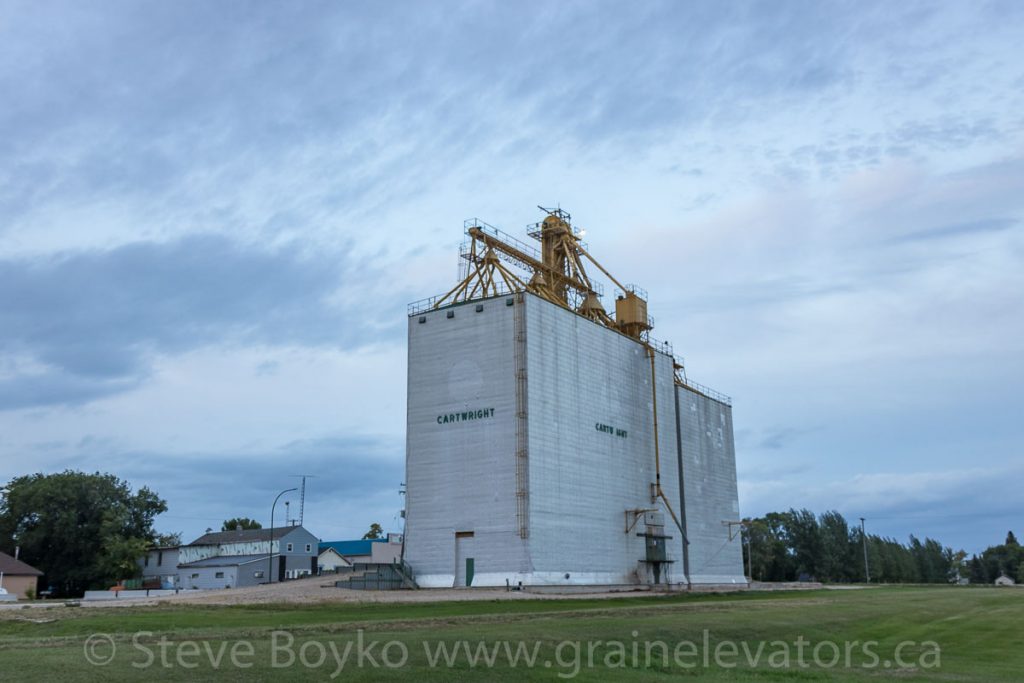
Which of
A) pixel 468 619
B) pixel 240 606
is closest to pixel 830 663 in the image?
pixel 468 619

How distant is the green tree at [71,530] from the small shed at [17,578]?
9.90m

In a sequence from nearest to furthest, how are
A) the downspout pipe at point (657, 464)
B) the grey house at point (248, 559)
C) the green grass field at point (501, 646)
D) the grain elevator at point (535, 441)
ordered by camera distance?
the green grass field at point (501, 646) < the grain elevator at point (535, 441) < the downspout pipe at point (657, 464) < the grey house at point (248, 559)

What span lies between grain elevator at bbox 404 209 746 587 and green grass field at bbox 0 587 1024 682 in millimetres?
23716

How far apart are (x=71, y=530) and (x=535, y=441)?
190ft

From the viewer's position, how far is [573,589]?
58.6 metres

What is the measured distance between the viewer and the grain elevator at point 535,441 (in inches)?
2290

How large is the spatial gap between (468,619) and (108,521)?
73.9 meters

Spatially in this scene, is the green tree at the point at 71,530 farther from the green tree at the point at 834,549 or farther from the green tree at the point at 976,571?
the green tree at the point at 976,571

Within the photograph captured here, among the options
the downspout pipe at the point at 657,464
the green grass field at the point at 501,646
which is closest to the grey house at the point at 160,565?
the downspout pipe at the point at 657,464

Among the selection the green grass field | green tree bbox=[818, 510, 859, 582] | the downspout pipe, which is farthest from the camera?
green tree bbox=[818, 510, 859, 582]

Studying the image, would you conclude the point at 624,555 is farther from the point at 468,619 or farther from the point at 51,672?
the point at 51,672

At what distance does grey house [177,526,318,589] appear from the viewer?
85438 millimetres

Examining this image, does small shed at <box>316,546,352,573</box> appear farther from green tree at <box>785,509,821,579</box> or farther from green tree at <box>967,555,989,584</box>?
green tree at <box>967,555,989,584</box>

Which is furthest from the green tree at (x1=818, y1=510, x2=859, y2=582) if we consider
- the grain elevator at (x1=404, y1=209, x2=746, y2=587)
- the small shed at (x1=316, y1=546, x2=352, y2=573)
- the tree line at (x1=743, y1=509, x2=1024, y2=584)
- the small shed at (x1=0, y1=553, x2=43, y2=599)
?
the small shed at (x1=0, y1=553, x2=43, y2=599)
